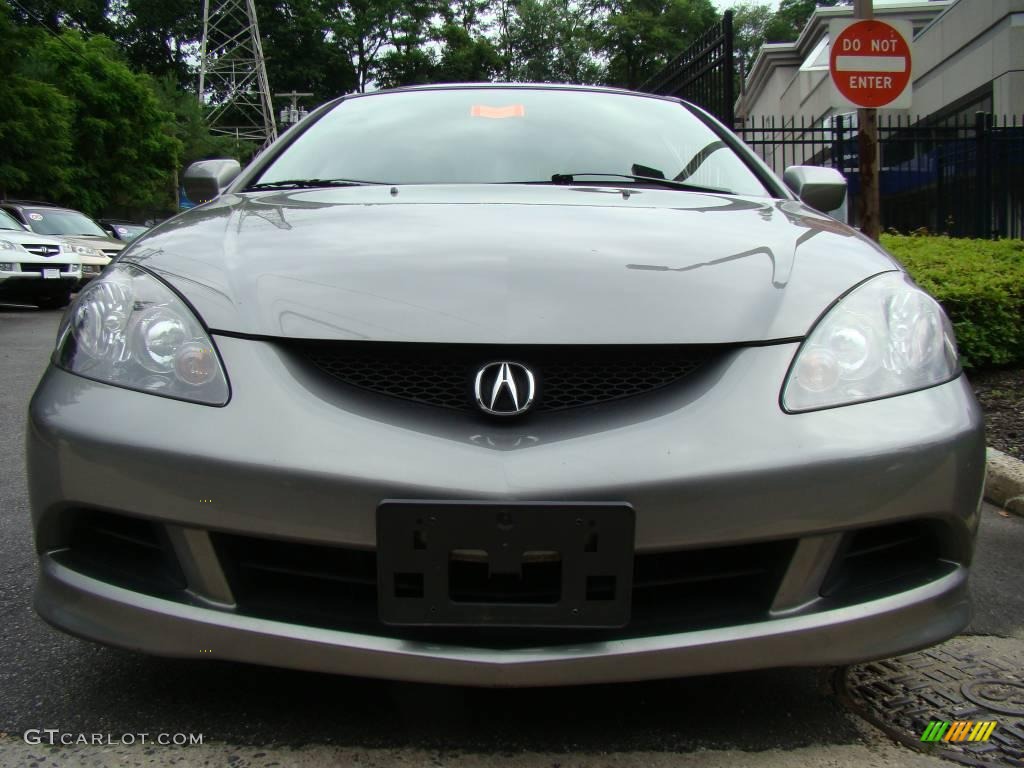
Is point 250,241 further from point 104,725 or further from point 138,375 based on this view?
point 104,725

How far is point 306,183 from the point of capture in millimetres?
2625

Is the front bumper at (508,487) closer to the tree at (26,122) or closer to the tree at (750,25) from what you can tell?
the tree at (26,122)

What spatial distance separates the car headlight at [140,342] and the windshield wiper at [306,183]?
0.80 metres

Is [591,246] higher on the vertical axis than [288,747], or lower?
higher

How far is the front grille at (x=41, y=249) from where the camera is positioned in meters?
12.0

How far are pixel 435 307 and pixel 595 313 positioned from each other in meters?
0.27

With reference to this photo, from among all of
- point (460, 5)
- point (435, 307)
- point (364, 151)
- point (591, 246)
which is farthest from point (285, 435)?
point (460, 5)

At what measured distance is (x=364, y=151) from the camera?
2.78m

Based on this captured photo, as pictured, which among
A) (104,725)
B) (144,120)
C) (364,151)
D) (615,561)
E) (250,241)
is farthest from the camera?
(144,120)

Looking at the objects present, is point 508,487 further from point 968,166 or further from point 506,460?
point 968,166

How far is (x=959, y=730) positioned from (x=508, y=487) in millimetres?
1034

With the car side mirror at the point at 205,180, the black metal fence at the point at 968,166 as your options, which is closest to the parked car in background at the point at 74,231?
the black metal fence at the point at 968,166

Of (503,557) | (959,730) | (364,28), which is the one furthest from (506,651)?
(364,28)
